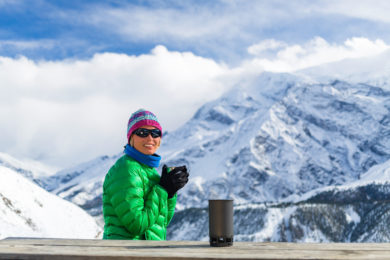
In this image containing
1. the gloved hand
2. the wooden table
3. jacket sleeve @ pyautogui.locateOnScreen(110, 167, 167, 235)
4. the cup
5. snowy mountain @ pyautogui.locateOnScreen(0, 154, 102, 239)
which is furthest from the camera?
snowy mountain @ pyautogui.locateOnScreen(0, 154, 102, 239)

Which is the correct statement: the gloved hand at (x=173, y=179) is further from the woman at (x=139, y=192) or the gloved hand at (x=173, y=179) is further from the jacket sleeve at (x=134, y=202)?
the jacket sleeve at (x=134, y=202)

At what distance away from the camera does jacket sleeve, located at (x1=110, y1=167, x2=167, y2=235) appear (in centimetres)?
614

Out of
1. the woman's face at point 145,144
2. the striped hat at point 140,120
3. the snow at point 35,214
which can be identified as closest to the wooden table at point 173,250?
the woman's face at point 145,144

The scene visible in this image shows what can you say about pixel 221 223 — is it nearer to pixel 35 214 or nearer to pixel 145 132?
pixel 145 132

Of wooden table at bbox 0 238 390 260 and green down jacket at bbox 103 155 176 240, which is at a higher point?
green down jacket at bbox 103 155 176 240

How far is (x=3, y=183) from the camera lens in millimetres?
15867

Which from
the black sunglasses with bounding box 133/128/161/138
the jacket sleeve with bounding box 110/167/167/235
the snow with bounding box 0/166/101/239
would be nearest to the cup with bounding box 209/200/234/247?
the jacket sleeve with bounding box 110/167/167/235

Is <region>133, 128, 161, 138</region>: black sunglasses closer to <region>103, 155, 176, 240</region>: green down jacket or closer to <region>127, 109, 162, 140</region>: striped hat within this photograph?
<region>127, 109, 162, 140</region>: striped hat

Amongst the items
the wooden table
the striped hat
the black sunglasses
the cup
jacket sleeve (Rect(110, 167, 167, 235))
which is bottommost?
the wooden table

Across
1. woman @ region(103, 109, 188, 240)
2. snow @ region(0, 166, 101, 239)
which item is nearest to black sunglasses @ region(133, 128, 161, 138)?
woman @ region(103, 109, 188, 240)

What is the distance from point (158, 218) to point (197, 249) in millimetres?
1826

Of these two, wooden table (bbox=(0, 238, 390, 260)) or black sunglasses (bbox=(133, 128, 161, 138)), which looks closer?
wooden table (bbox=(0, 238, 390, 260))

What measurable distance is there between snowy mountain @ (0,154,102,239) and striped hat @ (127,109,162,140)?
749 centimetres

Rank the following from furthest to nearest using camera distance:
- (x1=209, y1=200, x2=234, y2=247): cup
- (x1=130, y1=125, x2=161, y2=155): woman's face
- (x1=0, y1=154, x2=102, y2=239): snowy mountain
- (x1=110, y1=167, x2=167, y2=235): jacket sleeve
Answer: (x1=0, y1=154, x2=102, y2=239): snowy mountain
(x1=130, y1=125, x2=161, y2=155): woman's face
(x1=110, y1=167, x2=167, y2=235): jacket sleeve
(x1=209, y1=200, x2=234, y2=247): cup
